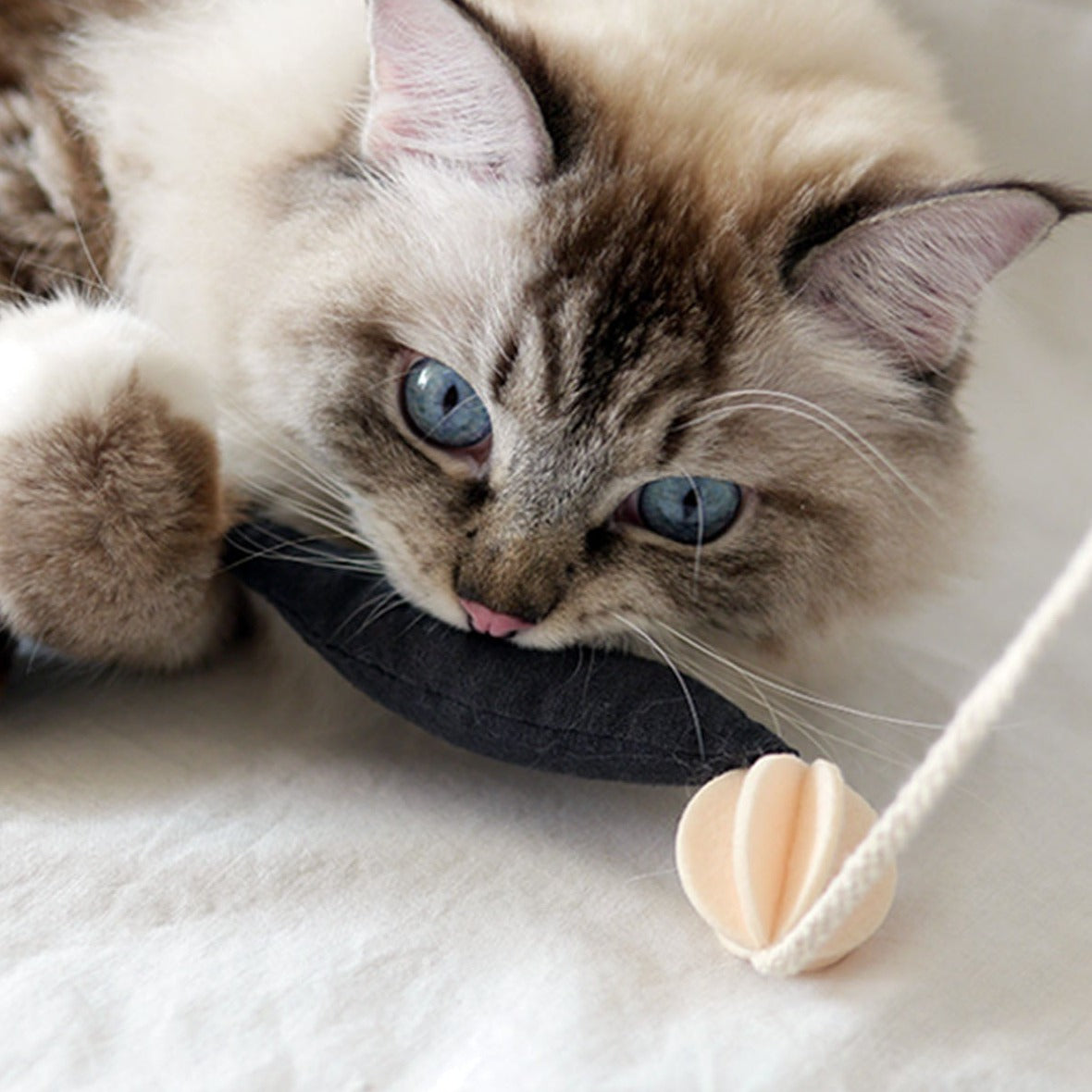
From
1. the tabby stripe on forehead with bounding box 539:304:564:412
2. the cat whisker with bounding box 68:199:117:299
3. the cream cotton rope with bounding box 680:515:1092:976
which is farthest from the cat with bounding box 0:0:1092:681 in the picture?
the cream cotton rope with bounding box 680:515:1092:976

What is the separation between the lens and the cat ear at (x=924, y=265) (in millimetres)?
1087

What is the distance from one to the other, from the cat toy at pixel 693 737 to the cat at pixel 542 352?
0.14ft

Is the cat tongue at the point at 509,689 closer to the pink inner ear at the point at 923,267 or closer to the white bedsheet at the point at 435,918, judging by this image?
the white bedsheet at the point at 435,918

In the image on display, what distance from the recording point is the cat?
116 centimetres

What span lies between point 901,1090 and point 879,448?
1.88 ft

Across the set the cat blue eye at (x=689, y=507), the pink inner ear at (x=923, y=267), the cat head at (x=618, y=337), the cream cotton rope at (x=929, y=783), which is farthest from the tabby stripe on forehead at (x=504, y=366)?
the cream cotton rope at (x=929, y=783)

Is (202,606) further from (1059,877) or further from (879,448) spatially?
(1059,877)

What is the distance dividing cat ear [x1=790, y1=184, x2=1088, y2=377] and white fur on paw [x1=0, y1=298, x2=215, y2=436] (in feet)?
Result: 1.76

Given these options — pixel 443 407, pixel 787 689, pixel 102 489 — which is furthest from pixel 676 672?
pixel 102 489

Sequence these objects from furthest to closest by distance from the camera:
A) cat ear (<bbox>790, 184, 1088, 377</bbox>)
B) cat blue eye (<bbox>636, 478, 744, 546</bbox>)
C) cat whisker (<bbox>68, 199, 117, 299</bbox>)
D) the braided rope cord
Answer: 1. cat whisker (<bbox>68, 199, 117, 299</bbox>)
2. cat blue eye (<bbox>636, 478, 744, 546</bbox>)
3. cat ear (<bbox>790, 184, 1088, 377</bbox>)
4. the braided rope cord

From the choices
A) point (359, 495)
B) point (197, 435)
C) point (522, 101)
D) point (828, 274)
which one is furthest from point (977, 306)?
point (197, 435)

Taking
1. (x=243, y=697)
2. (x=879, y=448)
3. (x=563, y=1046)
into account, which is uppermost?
(x=879, y=448)

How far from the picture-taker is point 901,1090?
0.91 m

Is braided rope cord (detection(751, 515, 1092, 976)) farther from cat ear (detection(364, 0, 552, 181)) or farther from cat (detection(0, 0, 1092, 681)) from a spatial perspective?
cat ear (detection(364, 0, 552, 181))
